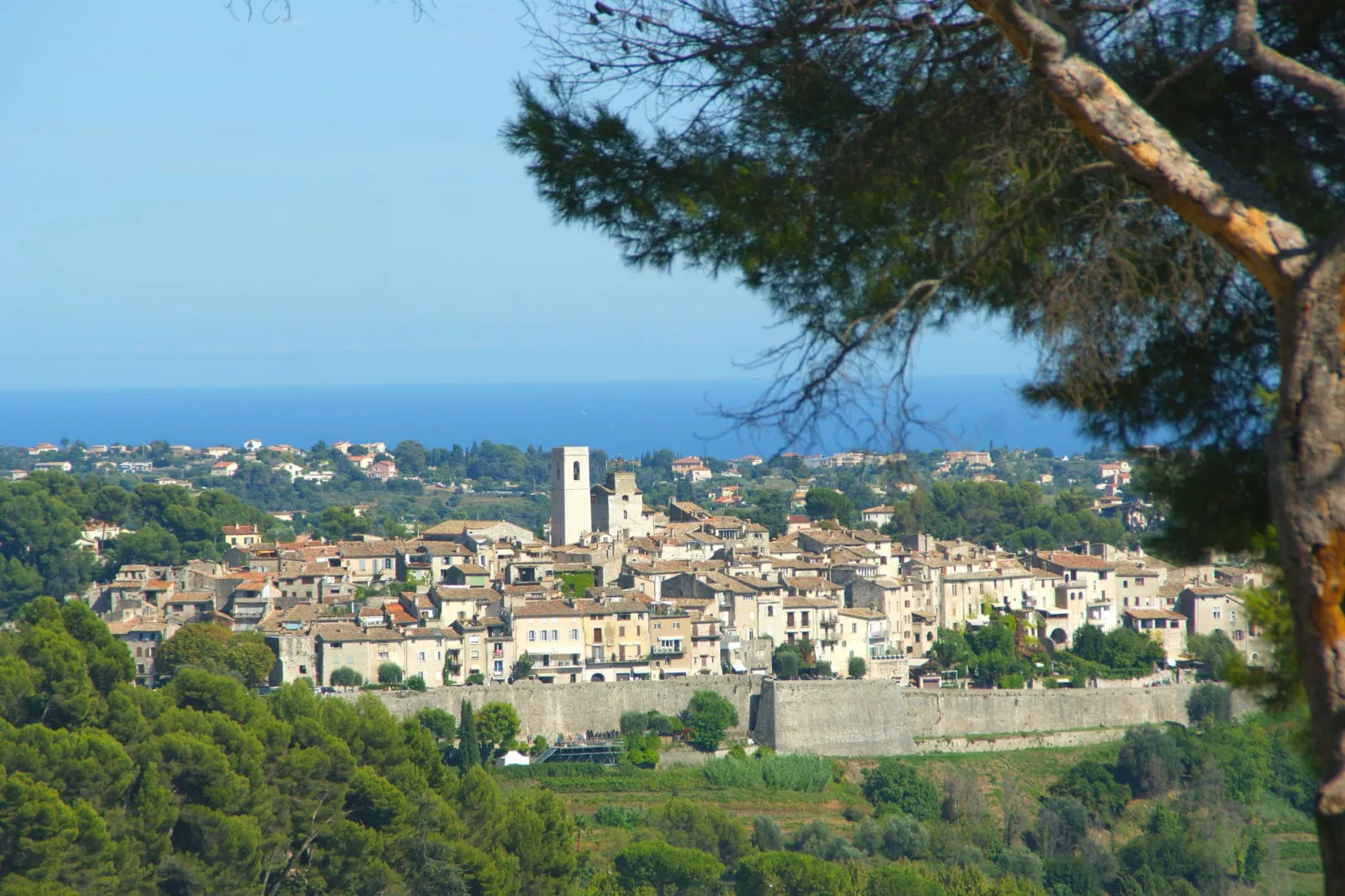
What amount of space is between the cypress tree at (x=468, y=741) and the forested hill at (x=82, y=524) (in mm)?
16870

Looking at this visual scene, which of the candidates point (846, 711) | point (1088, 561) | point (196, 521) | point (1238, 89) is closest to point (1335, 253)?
point (1238, 89)

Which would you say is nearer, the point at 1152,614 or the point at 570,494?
the point at 1152,614

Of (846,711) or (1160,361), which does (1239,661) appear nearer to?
(1160,361)

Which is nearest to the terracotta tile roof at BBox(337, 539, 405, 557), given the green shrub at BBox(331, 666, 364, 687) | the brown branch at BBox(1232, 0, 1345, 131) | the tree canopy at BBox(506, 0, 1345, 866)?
the green shrub at BBox(331, 666, 364, 687)

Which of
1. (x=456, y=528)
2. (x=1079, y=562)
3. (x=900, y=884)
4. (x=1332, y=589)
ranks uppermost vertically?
(x=456, y=528)

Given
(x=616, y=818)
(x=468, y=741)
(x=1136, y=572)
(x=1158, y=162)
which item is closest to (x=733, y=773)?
(x=616, y=818)

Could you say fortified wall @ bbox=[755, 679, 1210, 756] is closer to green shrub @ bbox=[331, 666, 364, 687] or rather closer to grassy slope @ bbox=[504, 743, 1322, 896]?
grassy slope @ bbox=[504, 743, 1322, 896]

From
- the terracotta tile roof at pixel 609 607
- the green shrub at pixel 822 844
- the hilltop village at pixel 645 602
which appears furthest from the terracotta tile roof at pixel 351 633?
the green shrub at pixel 822 844

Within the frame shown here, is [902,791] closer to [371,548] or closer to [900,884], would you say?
[900,884]

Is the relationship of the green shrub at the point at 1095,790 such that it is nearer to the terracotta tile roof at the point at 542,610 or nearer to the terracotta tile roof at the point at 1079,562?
the terracotta tile roof at the point at 542,610

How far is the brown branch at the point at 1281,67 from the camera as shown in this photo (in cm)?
336

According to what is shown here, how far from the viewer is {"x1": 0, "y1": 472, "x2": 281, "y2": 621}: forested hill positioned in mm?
40969

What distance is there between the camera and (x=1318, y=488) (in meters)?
3.14

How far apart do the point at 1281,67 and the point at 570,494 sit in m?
43.2
